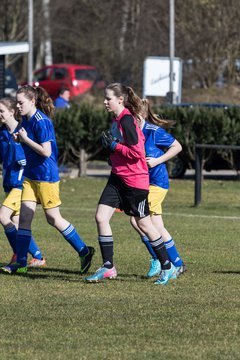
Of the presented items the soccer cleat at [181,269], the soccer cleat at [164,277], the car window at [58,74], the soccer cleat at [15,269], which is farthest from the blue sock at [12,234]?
the car window at [58,74]

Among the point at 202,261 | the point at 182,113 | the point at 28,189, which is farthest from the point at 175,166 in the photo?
the point at 28,189

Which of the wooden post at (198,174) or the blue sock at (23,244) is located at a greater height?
the blue sock at (23,244)

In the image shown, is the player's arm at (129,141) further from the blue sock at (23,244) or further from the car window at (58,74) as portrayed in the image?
the car window at (58,74)

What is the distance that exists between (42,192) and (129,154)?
1117mm

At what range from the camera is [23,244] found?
1027 centimetres

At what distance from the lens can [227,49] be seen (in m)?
38.9

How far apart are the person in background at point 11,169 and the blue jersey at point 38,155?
455 mm

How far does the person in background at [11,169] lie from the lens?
10.7m

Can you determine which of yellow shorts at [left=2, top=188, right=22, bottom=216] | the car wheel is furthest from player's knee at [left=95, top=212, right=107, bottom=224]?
the car wheel

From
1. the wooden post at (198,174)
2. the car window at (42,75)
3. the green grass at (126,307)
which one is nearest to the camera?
the green grass at (126,307)

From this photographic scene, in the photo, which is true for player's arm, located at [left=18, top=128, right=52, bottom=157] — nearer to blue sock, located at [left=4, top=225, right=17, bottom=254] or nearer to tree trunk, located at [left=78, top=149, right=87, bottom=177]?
blue sock, located at [left=4, top=225, right=17, bottom=254]

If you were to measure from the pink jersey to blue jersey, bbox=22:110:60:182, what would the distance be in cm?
73

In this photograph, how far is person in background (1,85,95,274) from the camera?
9992 millimetres

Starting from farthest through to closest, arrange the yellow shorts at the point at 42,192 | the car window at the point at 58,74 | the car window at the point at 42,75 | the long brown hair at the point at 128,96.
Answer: the car window at the point at 42,75 → the car window at the point at 58,74 → the yellow shorts at the point at 42,192 → the long brown hair at the point at 128,96
